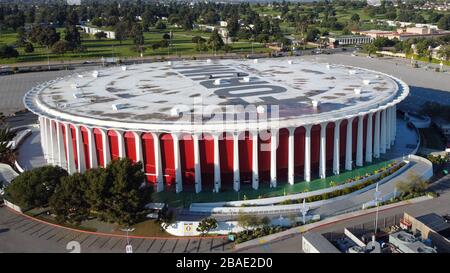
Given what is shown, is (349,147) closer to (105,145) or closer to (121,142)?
(121,142)

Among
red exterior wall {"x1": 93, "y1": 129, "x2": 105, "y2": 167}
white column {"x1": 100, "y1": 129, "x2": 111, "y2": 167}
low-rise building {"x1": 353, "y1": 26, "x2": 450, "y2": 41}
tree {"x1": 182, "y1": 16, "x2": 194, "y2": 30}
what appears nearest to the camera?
white column {"x1": 100, "y1": 129, "x2": 111, "y2": 167}

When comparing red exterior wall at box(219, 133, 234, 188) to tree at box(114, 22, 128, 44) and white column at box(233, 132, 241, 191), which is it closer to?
white column at box(233, 132, 241, 191)

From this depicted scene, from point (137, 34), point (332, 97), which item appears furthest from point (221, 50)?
point (332, 97)

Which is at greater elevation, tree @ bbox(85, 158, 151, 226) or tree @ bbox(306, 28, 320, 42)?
tree @ bbox(306, 28, 320, 42)

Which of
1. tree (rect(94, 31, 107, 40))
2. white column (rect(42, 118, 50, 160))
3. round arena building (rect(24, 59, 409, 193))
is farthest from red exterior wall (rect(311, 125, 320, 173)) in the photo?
tree (rect(94, 31, 107, 40))

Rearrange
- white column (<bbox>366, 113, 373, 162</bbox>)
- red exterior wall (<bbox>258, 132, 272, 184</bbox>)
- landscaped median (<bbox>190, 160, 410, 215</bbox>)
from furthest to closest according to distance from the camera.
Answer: white column (<bbox>366, 113, 373, 162</bbox>), red exterior wall (<bbox>258, 132, 272, 184</bbox>), landscaped median (<bbox>190, 160, 410, 215</bbox>)

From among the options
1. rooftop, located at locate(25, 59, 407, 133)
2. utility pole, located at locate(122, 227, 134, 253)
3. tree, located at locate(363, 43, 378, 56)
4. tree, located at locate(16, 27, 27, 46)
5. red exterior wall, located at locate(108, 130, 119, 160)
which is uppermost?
tree, located at locate(16, 27, 27, 46)

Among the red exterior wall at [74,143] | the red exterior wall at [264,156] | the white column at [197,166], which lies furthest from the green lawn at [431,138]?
the red exterior wall at [74,143]
